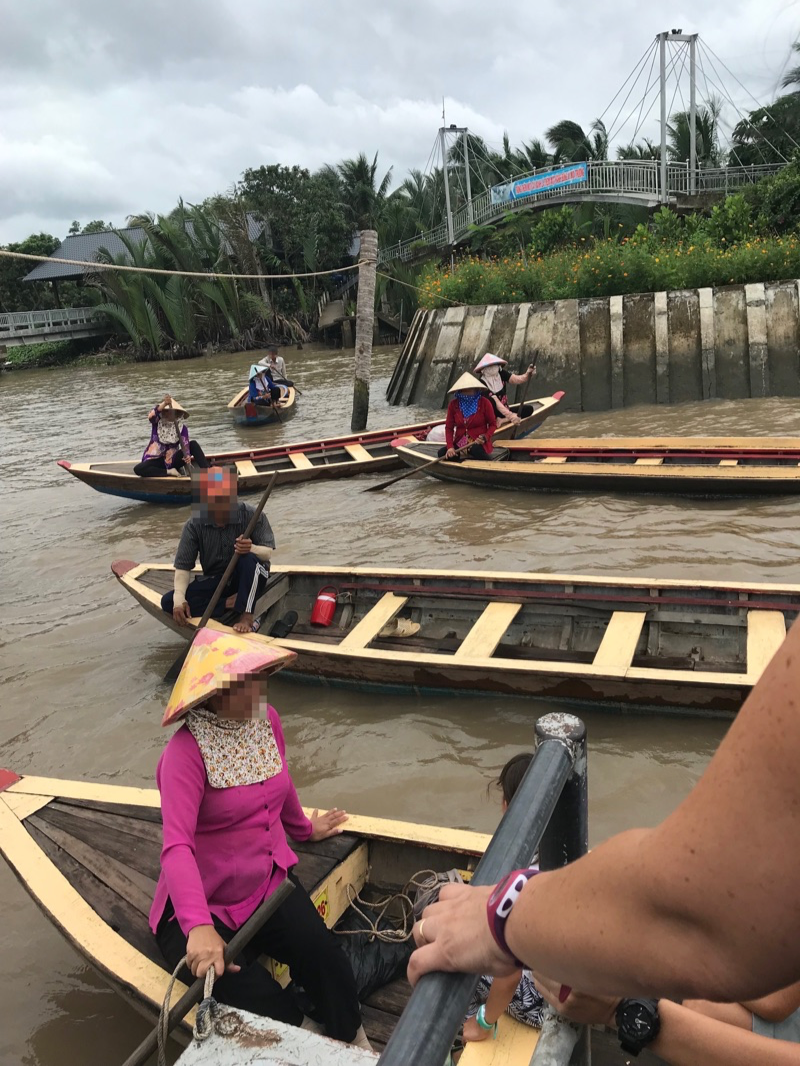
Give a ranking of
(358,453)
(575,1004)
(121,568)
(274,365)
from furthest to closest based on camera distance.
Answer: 1. (274,365)
2. (358,453)
3. (121,568)
4. (575,1004)

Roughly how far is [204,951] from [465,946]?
1.68 metres

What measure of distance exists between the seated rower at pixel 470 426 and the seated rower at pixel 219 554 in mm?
4602

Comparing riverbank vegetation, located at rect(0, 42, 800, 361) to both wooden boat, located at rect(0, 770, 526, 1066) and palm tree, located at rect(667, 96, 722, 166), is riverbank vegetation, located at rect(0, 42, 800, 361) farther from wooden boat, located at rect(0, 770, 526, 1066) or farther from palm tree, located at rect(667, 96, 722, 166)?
wooden boat, located at rect(0, 770, 526, 1066)

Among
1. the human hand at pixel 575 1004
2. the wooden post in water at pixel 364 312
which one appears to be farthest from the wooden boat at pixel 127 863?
the wooden post in water at pixel 364 312

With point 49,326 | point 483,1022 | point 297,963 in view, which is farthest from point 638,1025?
point 49,326

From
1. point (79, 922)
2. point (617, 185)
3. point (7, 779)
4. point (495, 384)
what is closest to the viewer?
point (79, 922)

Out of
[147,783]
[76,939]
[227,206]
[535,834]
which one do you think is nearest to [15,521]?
[147,783]

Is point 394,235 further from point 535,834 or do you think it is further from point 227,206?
point 535,834

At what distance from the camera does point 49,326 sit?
3497 centimetres

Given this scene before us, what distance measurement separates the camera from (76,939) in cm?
264

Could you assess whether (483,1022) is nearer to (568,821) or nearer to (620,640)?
(568,821)

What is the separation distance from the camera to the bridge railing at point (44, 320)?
34.2m

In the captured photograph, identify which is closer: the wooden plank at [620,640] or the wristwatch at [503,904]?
the wristwatch at [503,904]

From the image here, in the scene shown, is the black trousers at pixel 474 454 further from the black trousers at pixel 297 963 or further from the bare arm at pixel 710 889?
the bare arm at pixel 710 889
